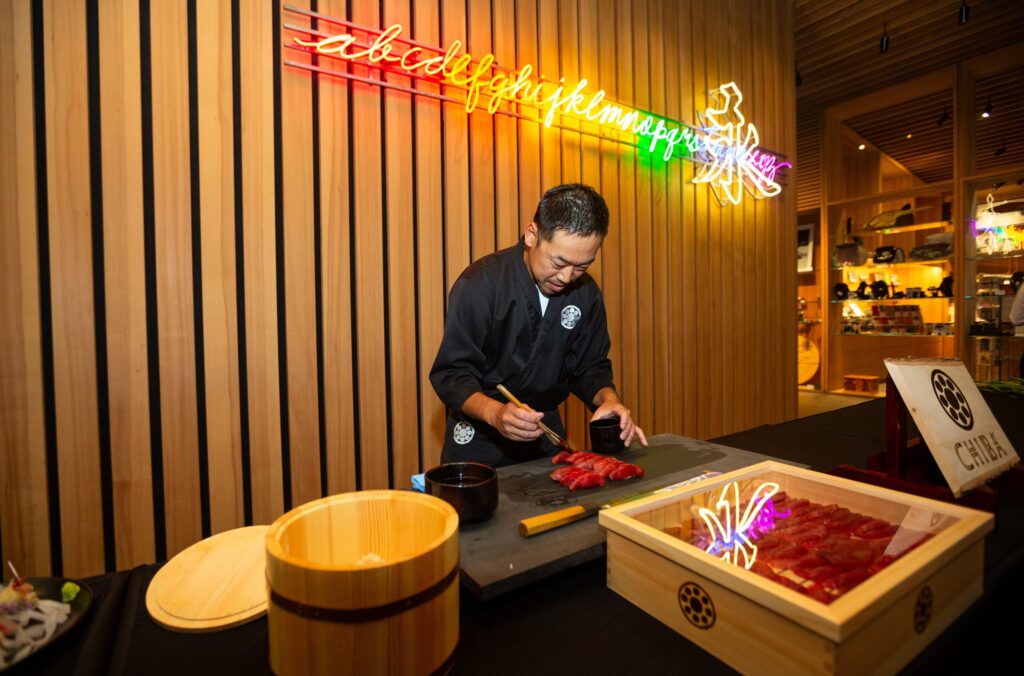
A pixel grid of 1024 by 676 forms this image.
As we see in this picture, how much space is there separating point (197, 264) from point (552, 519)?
6.77 feet

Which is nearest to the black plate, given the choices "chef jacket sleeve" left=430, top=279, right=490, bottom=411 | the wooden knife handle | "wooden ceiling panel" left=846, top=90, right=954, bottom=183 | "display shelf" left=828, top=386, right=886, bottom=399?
the wooden knife handle

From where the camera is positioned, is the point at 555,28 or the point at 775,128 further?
the point at 775,128

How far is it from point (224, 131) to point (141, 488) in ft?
5.30

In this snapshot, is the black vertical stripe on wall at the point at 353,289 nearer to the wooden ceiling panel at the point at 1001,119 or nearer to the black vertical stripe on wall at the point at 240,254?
the black vertical stripe on wall at the point at 240,254

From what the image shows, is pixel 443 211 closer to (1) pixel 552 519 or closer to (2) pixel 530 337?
(2) pixel 530 337

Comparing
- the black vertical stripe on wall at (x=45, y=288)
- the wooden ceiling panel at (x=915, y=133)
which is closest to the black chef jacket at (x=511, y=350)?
the black vertical stripe on wall at (x=45, y=288)

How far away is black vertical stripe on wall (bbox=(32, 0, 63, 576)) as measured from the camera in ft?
6.63

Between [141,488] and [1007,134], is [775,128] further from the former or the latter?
[141,488]

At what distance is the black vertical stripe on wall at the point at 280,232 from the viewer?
8.11ft

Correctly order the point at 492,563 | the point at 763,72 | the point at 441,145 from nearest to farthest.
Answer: the point at 492,563 < the point at 441,145 < the point at 763,72

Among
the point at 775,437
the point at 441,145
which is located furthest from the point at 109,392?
the point at 775,437

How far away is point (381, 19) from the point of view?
2766mm

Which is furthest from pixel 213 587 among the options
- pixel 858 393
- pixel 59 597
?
pixel 858 393

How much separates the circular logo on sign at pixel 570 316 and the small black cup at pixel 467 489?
1120 millimetres
